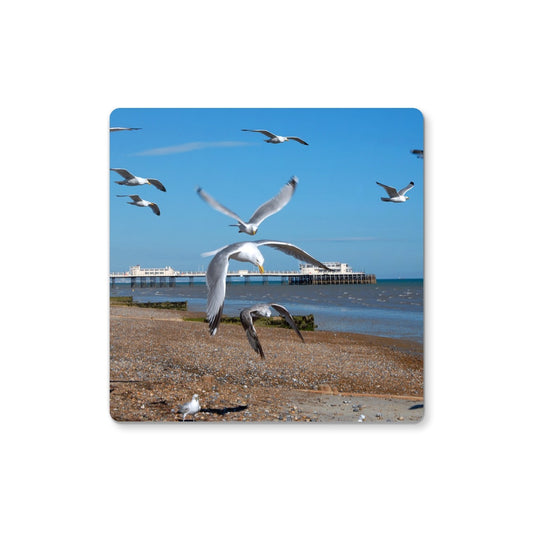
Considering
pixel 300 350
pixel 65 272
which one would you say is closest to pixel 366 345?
pixel 300 350

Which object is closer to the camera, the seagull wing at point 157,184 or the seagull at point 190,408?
the seagull at point 190,408

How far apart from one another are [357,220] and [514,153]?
96cm

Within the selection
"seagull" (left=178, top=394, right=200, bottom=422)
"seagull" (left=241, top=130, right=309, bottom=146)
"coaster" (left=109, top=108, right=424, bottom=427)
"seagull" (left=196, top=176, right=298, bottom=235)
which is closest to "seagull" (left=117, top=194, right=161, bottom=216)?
"coaster" (left=109, top=108, right=424, bottom=427)

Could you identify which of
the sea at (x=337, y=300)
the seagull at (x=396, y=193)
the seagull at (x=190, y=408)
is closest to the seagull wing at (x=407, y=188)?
the seagull at (x=396, y=193)

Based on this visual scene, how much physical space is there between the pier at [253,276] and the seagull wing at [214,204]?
334 millimetres

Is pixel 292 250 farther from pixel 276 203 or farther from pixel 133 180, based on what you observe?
pixel 133 180

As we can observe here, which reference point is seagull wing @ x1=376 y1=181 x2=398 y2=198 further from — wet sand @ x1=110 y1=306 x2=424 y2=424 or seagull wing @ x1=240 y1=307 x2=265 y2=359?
seagull wing @ x1=240 y1=307 x2=265 y2=359

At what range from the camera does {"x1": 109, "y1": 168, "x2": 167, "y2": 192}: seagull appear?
3.34 meters

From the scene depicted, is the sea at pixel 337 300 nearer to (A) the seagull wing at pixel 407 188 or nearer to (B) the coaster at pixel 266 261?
(B) the coaster at pixel 266 261

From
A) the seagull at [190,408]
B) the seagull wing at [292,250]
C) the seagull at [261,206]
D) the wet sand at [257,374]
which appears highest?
the seagull at [261,206]

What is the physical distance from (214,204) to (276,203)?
0.37m

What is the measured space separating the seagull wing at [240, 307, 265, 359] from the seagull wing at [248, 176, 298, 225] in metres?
0.54

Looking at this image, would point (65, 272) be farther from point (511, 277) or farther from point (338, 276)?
point (511, 277)

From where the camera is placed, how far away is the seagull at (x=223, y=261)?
3377 mm
